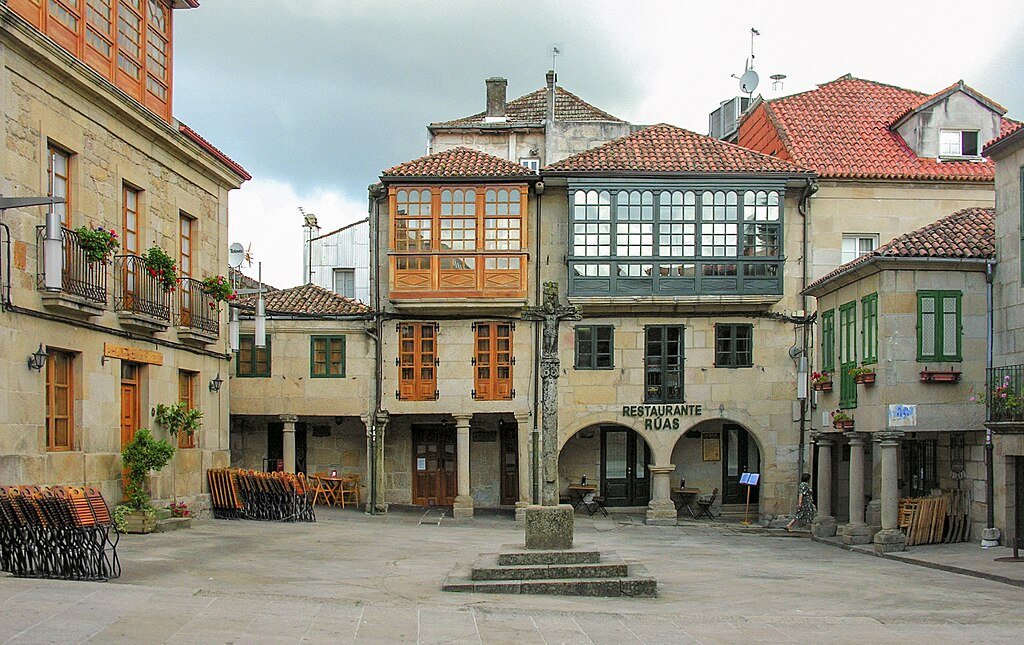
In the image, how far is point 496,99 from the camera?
4025 centimetres

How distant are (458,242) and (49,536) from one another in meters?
17.4

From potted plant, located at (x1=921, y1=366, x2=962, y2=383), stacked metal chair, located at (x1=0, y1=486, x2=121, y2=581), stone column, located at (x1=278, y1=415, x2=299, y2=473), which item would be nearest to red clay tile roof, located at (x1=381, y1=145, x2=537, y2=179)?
stone column, located at (x1=278, y1=415, x2=299, y2=473)

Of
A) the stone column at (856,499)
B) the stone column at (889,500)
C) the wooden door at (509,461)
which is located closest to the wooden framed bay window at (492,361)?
the wooden door at (509,461)

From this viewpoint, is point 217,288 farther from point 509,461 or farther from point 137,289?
point 509,461

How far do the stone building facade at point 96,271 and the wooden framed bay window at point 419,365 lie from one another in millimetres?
6158

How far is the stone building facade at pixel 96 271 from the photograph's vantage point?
55.2ft

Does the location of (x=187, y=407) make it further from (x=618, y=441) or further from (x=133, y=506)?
(x=618, y=441)

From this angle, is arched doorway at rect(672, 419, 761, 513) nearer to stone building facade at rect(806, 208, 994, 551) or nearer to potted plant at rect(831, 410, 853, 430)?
potted plant at rect(831, 410, 853, 430)

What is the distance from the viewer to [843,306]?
24.5 meters

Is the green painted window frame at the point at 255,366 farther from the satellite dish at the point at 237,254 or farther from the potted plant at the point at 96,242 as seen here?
Answer: the potted plant at the point at 96,242

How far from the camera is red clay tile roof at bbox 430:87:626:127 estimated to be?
131ft

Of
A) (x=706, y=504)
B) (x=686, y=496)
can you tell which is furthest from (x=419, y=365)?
(x=706, y=504)

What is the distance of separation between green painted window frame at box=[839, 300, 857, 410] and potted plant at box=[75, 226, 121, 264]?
13.8 metres

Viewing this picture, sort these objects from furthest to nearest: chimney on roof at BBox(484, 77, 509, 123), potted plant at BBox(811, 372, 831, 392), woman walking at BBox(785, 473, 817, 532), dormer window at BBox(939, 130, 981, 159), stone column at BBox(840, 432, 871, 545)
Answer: chimney on roof at BBox(484, 77, 509, 123) → dormer window at BBox(939, 130, 981, 159) → woman walking at BBox(785, 473, 817, 532) → potted plant at BBox(811, 372, 831, 392) → stone column at BBox(840, 432, 871, 545)
